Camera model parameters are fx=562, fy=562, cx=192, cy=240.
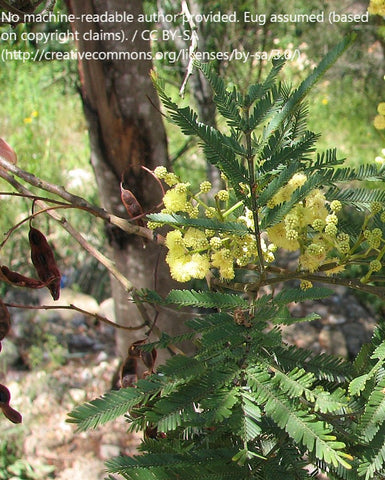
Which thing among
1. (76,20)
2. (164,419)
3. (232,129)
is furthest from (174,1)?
(164,419)

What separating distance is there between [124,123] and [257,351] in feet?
3.58

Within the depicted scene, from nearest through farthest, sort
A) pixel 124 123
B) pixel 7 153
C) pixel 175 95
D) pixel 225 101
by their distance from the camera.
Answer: pixel 225 101 → pixel 7 153 → pixel 124 123 → pixel 175 95

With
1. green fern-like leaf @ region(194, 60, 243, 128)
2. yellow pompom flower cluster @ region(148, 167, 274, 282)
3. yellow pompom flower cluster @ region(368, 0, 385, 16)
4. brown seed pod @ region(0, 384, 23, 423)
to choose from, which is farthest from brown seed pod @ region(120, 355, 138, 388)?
yellow pompom flower cluster @ region(368, 0, 385, 16)

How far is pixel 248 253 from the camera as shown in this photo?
0.67m

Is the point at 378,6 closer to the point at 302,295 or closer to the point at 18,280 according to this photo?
the point at 302,295

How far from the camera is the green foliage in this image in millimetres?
590

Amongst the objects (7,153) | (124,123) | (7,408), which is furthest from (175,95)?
(7,408)

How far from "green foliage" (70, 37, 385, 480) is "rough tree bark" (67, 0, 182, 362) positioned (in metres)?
0.87

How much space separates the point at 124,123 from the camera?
5.23ft

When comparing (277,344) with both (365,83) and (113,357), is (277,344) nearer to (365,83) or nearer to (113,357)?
(113,357)

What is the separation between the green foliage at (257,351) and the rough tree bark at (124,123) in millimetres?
872

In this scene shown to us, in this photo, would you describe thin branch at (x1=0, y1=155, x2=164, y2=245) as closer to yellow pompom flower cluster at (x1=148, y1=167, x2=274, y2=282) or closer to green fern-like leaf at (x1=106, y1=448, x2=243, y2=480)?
yellow pompom flower cluster at (x1=148, y1=167, x2=274, y2=282)

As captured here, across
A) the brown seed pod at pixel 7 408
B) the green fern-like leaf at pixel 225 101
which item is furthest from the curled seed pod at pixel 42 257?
the green fern-like leaf at pixel 225 101

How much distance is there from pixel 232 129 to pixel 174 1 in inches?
92.7
